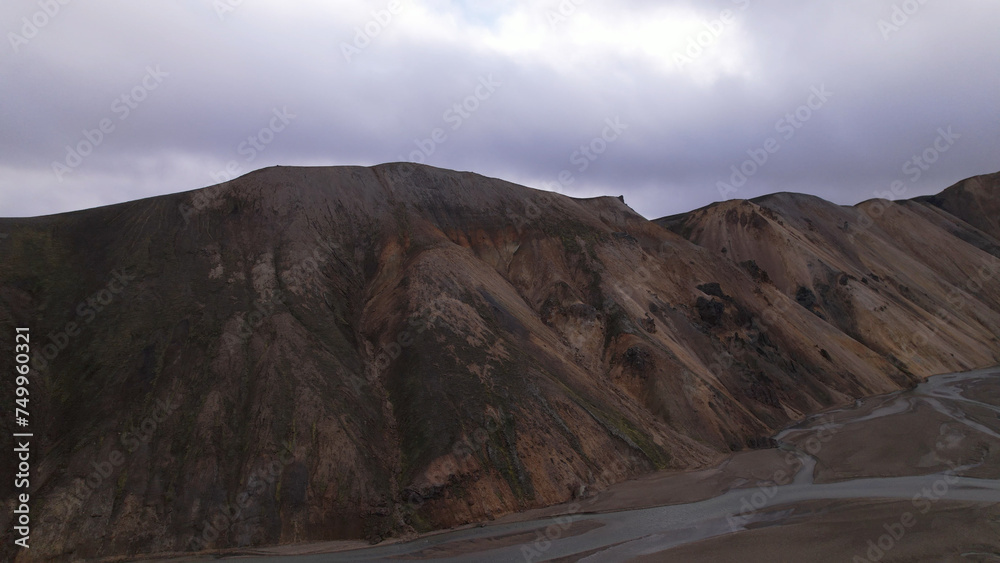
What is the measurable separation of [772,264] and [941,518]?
48766 millimetres

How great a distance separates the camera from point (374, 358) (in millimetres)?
34250

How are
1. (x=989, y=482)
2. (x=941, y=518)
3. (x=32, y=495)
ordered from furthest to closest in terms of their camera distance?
(x=989, y=482), (x=32, y=495), (x=941, y=518)

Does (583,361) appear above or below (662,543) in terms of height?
above

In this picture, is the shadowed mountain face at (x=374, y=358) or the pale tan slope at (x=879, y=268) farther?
the pale tan slope at (x=879, y=268)

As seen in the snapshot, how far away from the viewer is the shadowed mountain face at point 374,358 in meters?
25.4

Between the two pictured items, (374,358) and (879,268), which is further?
(879,268)

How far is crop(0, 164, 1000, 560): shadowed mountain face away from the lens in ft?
83.2

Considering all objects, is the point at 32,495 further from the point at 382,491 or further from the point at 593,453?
the point at 593,453

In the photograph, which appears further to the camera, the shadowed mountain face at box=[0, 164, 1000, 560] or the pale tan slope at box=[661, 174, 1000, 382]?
the pale tan slope at box=[661, 174, 1000, 382]

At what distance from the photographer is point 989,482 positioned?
27250 millimetres

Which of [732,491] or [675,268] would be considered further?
[675,268]

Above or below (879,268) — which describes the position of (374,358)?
below

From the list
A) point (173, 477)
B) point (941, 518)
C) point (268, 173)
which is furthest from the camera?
point (268, 173)

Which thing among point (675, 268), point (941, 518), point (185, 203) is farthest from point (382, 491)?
point (675, 268)
